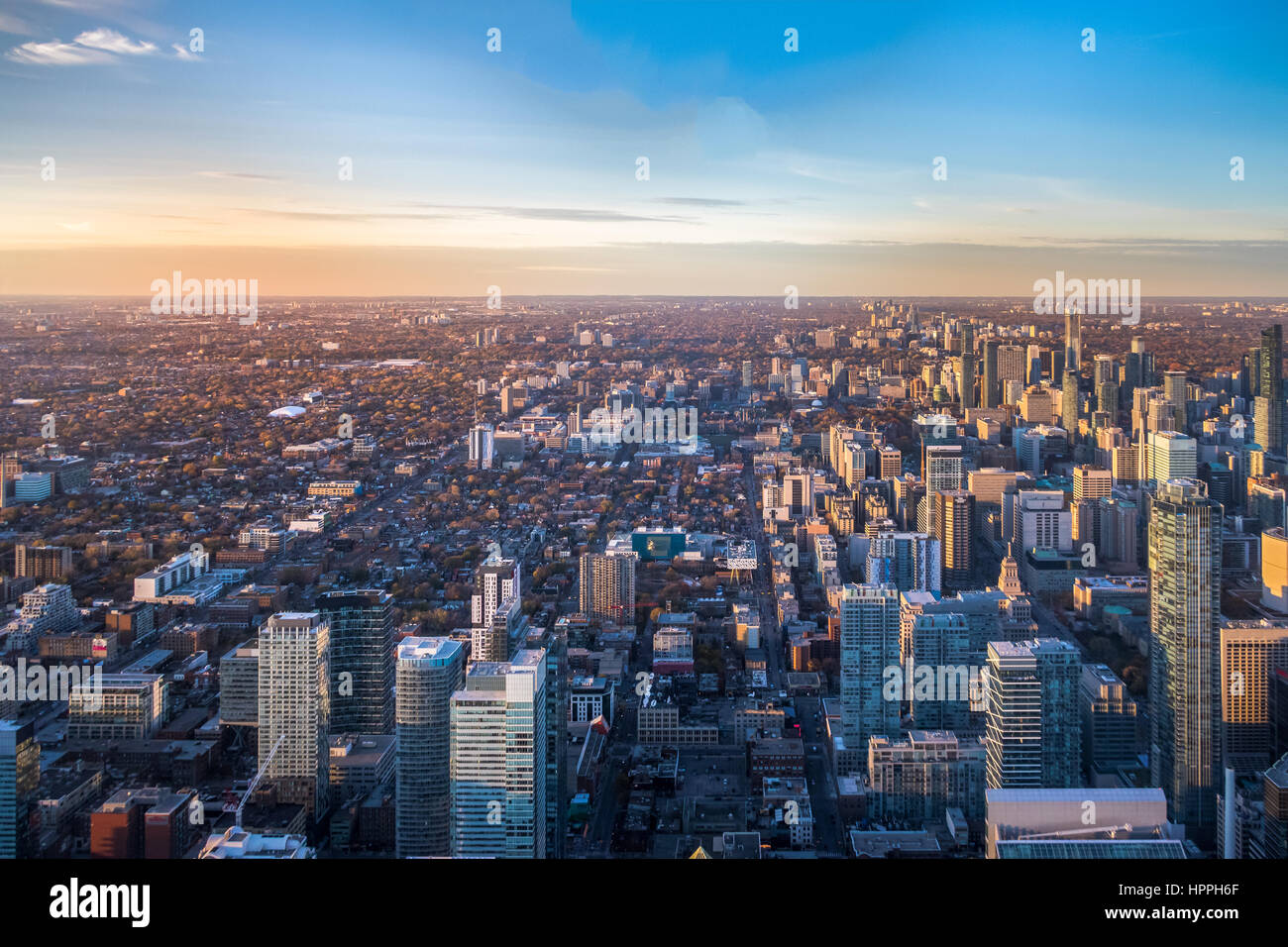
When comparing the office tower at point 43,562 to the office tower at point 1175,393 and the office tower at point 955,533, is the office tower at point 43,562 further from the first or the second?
the office tower at point 1175,393

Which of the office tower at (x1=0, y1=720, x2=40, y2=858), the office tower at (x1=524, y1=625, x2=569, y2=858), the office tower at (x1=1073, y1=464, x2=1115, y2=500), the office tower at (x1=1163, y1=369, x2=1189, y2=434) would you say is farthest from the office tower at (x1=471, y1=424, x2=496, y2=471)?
the office tower at (x1=1163, y1=369, x2=1189, y2=434)

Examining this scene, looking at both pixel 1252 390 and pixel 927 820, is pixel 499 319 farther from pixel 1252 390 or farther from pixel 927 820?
pixel 1252 390

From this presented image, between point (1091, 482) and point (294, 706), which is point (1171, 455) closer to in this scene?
point (1091, 482)

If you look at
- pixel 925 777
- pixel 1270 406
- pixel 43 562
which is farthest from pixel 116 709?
pixel 1270 406

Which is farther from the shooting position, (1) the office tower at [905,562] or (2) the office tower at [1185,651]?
(1) the office tower at [905,562]

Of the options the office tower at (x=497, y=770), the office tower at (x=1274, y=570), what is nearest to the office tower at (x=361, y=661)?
the office tower at (x=497, y=770)

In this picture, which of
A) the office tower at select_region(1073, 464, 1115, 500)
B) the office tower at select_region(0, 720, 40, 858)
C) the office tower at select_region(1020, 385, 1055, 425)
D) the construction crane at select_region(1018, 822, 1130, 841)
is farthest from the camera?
the office tower at select_region(1020, 385, 1055, 425)

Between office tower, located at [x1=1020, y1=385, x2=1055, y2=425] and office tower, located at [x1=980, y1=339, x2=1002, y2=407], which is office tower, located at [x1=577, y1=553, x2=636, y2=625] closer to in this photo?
office tower, located at [x1=980, y1=339, x2=1002, y2=407]
